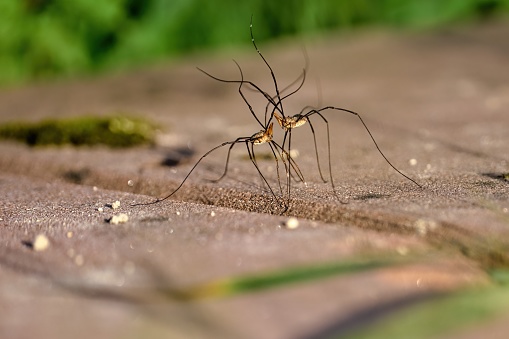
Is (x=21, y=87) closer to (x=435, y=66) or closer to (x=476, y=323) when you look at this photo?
(x=435, y=66)

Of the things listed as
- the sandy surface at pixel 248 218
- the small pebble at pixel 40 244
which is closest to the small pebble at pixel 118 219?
the sandy surface at pixel 248 218

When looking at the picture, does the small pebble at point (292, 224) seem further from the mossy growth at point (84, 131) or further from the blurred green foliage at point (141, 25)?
the blurred green foliage at point (141, 25)

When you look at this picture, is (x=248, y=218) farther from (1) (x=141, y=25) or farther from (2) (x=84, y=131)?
(1) (x=141, y=25)

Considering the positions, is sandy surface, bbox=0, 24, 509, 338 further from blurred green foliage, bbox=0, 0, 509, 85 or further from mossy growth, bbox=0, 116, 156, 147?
blurred green foliage, bbox=0, 0, 509, 85

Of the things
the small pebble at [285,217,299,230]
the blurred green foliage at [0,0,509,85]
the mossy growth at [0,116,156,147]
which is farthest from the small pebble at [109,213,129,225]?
the blurred green foliage at [0,0,509,85]

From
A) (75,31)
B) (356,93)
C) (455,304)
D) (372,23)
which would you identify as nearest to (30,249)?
(455,304)

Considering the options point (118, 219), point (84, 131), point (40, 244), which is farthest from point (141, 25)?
point (40, 244)
